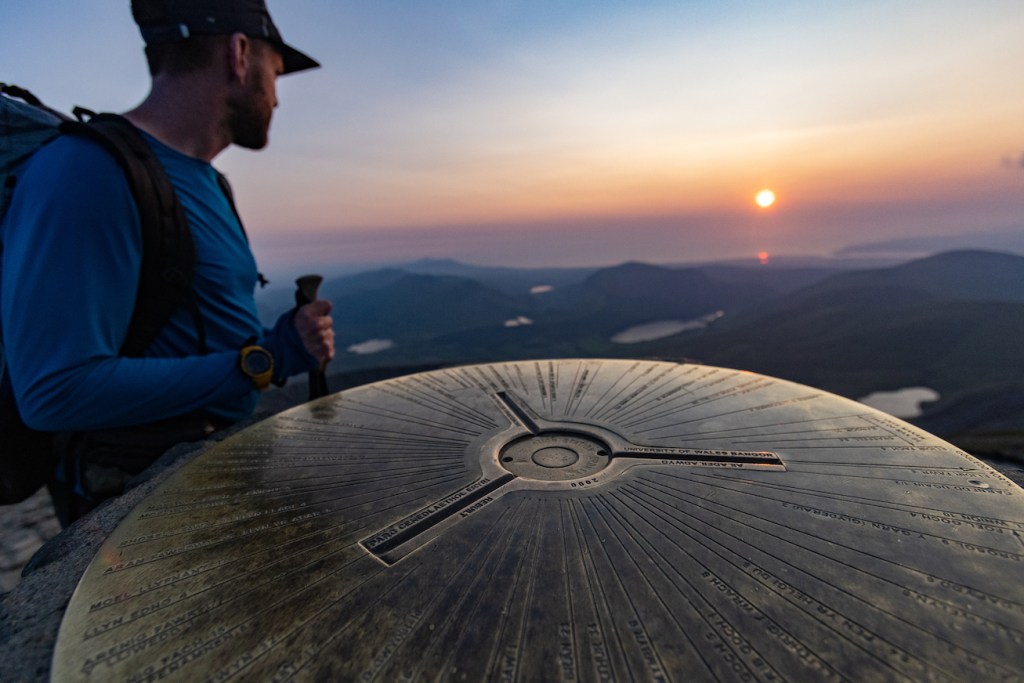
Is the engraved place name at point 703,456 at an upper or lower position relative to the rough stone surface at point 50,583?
upper

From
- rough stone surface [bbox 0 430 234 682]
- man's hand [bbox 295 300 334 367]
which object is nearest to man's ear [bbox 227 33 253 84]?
man's hand [bbox 295 300 334 367]

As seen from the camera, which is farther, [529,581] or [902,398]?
[902,398]

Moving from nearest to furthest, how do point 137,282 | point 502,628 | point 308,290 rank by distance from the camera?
point 502,628, point 137,282, point 308,290

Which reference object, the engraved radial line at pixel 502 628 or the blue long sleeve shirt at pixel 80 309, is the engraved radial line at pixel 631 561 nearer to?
the engraved radial line at pixel 502 628

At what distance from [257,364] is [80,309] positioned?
Result: 2.27 ft

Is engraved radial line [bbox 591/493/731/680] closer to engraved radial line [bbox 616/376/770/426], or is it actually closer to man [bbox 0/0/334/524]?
engraved radial line [bbox 616/376/770/426]

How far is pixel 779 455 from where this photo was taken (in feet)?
6.92

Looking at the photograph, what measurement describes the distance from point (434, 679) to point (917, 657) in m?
1.05

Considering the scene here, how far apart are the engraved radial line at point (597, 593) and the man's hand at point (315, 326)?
173 cm

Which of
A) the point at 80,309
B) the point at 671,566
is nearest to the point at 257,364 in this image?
the point at 80,309

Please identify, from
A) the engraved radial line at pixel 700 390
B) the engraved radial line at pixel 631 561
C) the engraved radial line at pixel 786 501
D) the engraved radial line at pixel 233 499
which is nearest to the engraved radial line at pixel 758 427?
the engraved radial line at pixel 700 390

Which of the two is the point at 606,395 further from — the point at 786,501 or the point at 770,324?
the point at 770,324

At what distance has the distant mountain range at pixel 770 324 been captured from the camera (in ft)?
123

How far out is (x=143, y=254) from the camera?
7.52 ft
